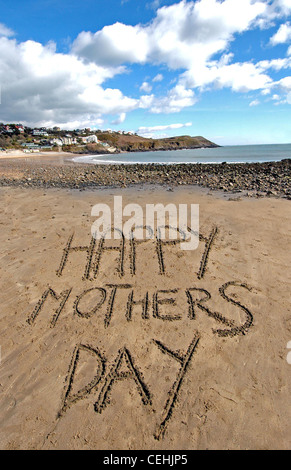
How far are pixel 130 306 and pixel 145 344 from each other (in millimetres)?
864

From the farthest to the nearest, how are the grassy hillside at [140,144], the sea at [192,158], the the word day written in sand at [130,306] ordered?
the grassy hillside at [140,144] → the sea at [192,158] → the the word day written in sand at [130,306]

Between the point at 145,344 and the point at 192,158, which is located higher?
the point at 192,158

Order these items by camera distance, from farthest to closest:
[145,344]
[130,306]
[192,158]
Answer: [192,158] < [130,306] < [145,344]

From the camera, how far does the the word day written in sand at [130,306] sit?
119 inches

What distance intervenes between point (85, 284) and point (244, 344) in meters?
3.16

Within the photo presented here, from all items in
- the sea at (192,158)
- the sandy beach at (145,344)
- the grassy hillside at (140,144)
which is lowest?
the sandy beach at (145,344)

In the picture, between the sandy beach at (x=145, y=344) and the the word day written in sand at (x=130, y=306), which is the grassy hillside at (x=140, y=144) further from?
the sandy beach at (x=145, y=344)

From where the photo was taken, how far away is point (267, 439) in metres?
2.51

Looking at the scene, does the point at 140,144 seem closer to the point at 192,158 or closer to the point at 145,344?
the point at 192,158

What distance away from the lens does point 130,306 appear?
14.3 feet

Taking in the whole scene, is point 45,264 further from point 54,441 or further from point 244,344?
point 244,344

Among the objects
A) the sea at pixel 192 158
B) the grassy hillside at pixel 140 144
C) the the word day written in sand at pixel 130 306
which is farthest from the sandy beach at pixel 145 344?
the grassy hillside at pixel 140 144

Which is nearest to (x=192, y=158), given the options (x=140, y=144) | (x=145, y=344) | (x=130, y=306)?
(x=130, y=306)

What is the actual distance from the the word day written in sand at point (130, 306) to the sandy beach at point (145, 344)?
0.02 m
